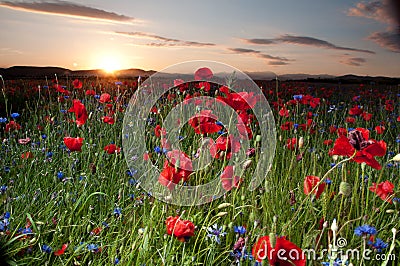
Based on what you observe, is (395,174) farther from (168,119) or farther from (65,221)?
(65,221)

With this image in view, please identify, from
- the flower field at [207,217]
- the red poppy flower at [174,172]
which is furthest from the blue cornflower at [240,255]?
the red poppy flower at [174,172]

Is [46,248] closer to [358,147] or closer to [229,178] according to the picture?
[229,178]

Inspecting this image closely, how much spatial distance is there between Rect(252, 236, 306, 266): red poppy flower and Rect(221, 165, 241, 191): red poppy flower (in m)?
0.71

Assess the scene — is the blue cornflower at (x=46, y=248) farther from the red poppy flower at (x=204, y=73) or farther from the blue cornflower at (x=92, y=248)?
the red poppy flower at (x=204, y=73)

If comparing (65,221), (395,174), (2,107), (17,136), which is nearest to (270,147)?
(395,174)

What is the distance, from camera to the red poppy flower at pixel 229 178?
2.03 metres

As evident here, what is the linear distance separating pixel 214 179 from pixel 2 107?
387 centimetres

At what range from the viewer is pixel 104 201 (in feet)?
8.00

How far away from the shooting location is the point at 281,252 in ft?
4.25

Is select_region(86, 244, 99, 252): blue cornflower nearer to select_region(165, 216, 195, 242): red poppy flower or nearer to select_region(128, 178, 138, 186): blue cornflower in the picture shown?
select_region(165, 216, 195, 242): red poppy flower

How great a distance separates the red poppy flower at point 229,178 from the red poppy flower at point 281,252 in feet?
2.32

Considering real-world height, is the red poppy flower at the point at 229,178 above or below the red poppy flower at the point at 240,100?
below

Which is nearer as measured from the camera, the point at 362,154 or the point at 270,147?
the point at 362,154

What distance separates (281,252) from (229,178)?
0.79 metres
